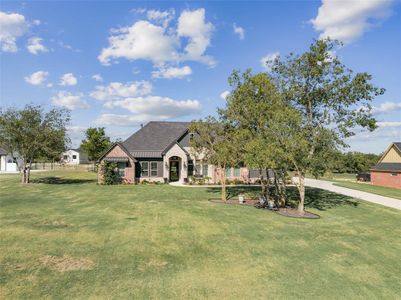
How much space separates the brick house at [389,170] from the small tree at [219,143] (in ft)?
92.8

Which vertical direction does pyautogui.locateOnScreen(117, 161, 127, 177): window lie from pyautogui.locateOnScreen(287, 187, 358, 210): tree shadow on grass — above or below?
above

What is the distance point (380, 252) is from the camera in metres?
12.9

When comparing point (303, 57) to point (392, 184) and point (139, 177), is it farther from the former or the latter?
point (392, 184)

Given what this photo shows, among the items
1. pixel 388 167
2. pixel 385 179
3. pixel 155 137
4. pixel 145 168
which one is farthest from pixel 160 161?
pixel 388 167

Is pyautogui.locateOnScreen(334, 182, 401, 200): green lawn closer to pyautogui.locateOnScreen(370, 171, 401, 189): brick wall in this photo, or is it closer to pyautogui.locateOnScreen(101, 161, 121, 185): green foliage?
pyautogui.locateOnScreen(370, 171, 401, 189): brick wall

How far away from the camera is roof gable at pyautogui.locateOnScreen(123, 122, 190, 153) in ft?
127

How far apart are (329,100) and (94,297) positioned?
59.7ft

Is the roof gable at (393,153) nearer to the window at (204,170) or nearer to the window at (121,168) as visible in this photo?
the window at (204,170)

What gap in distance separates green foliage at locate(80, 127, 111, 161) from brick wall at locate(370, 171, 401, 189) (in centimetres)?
4923

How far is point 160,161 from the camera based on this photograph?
122 feet

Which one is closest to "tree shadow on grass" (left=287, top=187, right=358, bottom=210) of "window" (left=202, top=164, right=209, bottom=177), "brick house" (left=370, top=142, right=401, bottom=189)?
"window" (left=202, top=164, right=209, bottom=177)

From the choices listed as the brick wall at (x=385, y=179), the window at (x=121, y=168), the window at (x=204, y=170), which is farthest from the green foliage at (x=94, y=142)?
the brick wall at (x=385, y=179)

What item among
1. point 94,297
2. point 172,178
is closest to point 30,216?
point 94,297

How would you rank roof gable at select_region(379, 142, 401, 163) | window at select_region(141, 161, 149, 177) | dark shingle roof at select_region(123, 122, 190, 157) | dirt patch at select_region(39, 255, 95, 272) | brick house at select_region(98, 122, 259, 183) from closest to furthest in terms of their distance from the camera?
dirt patch at select_region(39, 255, 95, 272)
brick house at select_region(98, 122, 259, 183)
window at select_region(141, 161, 149, 177)
dark shingle roof at select_region(123, 122, 190, 157)
roof gable at select_region(379, 142, 401, 163)
